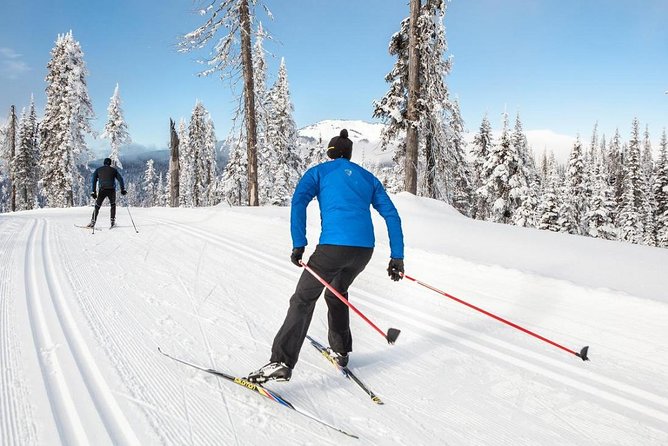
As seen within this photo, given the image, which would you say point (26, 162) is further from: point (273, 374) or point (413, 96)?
point (273, 374)

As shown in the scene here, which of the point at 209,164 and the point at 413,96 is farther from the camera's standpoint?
the point at 209,164

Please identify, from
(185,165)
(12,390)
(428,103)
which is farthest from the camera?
(185,165)

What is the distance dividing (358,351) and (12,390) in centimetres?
310

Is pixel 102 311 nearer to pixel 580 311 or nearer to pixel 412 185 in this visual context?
pixel 580 311

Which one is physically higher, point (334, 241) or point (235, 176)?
point (235, 176)

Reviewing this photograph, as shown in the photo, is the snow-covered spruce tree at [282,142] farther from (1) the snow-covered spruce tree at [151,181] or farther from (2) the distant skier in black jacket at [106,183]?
(1) the snow-covered spruce tree at [151,181]

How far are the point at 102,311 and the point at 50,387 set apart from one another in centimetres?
188

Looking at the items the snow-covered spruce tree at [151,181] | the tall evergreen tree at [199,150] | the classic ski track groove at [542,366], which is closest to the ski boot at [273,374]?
the classic ski track groove at [542,366]

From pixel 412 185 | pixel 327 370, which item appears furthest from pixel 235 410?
pixel 412 185

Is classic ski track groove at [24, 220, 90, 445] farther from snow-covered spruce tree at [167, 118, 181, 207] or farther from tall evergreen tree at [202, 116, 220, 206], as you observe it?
tall evergreen tree at [202, 116, 220, 206]

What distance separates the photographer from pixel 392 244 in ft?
12.4

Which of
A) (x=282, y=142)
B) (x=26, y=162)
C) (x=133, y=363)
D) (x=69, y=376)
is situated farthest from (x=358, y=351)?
(x=26, y=162)

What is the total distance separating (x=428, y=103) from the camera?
56.9 ft

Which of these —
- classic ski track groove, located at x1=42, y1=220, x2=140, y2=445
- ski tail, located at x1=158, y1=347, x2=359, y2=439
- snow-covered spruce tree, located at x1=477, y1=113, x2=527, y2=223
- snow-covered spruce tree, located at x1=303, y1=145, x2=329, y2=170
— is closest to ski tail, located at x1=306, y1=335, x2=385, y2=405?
ski tail, located at x1=158, y1=347, x2=359, y2=439
